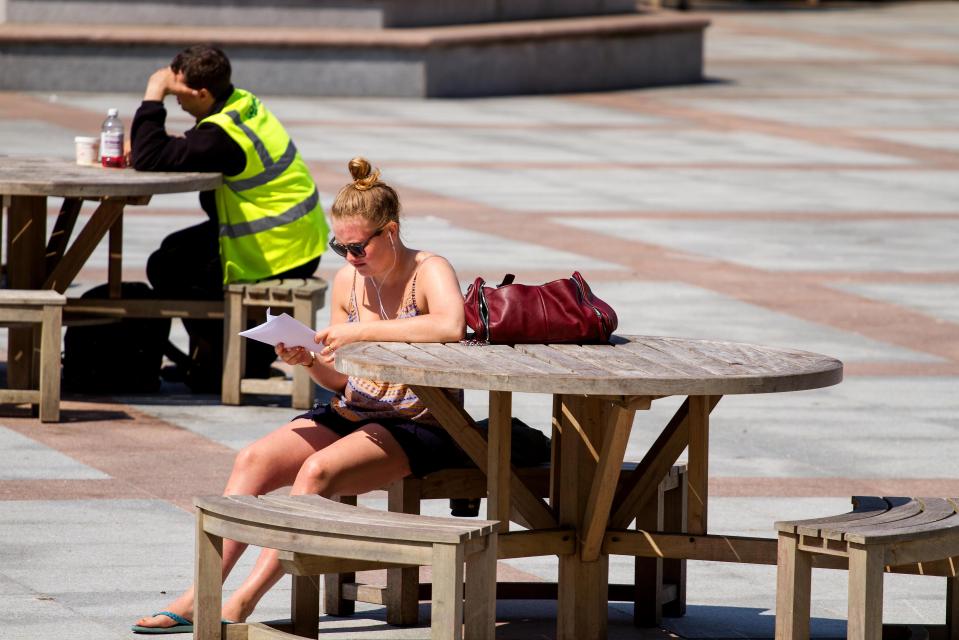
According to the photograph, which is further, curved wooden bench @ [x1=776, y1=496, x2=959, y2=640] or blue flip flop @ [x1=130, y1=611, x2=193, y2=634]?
blue flip flop @ [x1=130, y1=611, x2=193, y2=634]

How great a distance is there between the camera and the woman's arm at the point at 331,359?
5180 mm

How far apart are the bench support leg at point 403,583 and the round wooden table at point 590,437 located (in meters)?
0.30

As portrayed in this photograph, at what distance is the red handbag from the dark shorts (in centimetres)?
29

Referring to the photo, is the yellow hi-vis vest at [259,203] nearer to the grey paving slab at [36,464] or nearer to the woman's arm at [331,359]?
the grey paving slab at [36,464]

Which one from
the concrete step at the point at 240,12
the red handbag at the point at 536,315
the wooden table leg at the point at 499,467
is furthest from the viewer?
the concrete step at the point at 240,12

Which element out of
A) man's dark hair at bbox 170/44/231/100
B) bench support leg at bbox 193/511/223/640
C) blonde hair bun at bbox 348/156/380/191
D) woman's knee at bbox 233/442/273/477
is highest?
man's dark hair at bbox 170/44/231/100

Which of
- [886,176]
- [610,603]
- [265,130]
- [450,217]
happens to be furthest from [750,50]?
[610,603]

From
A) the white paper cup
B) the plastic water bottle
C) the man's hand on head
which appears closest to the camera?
the man's hand on head

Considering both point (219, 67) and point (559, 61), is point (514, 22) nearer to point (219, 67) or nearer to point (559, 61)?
point (559, 61)

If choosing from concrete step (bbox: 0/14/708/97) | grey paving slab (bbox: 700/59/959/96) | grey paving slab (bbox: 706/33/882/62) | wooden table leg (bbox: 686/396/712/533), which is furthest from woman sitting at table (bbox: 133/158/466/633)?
grey paving slab (bbox: 706/33/882/62)

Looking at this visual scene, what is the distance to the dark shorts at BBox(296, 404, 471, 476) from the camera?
5.04m

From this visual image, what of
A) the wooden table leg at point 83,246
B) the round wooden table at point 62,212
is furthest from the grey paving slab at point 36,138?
the wooden table leg at point 83,246

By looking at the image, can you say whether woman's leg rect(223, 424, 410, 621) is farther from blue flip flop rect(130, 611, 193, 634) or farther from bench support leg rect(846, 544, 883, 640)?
bench support leg rect(846, 544, 883, 640)

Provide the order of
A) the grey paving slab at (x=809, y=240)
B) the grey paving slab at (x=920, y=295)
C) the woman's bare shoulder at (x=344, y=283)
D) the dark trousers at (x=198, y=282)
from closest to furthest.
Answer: the woman's bare shoulder at (x=344, y=283) → the dark trousers at (x=198, y=282) → the grey paving slab at (x=920, y=295) → the grey paving slab at (x=809, y=240)
